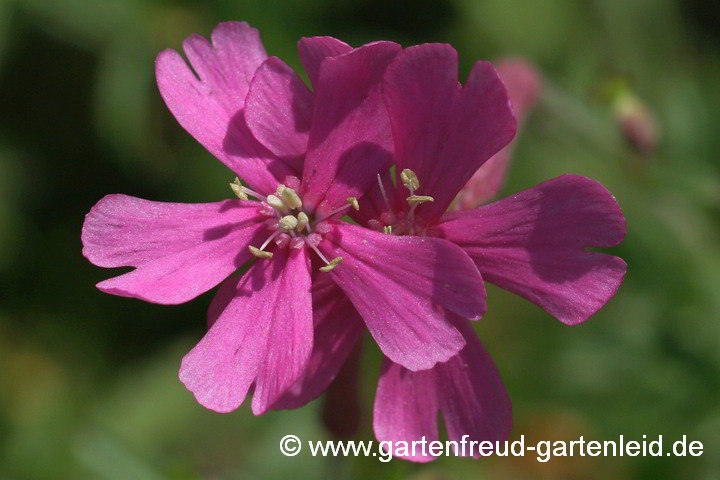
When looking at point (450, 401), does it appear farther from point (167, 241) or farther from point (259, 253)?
point (167, 241)

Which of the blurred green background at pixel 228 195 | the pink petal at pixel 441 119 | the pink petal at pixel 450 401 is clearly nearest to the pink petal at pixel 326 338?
the pink petal at pixel 450 401

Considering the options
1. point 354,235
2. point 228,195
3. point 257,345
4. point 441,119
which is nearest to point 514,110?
point 441,119

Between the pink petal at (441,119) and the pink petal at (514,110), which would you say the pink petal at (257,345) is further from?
the pink petal at (514,110)

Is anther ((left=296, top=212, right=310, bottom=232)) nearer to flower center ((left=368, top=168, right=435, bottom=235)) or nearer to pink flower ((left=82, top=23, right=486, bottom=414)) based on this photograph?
pink flower ((left=82, top=23, right=486, bottom=414))

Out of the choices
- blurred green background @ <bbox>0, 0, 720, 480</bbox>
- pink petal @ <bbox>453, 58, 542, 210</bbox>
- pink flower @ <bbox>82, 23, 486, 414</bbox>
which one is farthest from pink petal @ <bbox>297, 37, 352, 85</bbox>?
blurred green background @ <bbox>0, 0, 720, 480</bbox>

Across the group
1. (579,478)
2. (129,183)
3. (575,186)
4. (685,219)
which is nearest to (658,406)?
(579,478)
